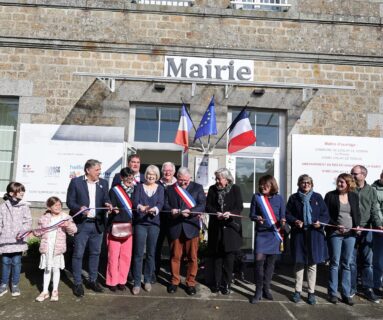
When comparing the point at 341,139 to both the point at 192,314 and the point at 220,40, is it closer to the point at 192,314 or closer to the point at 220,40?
the point at 220,40

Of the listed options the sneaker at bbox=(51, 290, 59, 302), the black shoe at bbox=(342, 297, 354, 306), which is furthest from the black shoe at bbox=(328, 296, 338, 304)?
the sneaker at bbox=(51, 290, 59, 302)

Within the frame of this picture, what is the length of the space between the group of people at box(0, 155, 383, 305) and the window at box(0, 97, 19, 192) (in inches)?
118

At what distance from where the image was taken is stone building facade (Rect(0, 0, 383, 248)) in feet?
25.7

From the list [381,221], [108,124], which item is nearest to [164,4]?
[108,124]

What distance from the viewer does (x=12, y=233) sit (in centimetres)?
516

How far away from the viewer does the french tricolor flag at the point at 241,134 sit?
709 centimetres

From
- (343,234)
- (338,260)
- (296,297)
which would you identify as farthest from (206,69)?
(296,297)

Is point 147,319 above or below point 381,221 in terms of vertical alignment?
below

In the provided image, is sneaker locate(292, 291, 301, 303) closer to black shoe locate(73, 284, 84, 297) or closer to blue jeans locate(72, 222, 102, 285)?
blue jeans locate(72, 222, 102, 285)

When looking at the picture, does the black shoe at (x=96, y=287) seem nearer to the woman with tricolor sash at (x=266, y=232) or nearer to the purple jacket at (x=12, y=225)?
the purple jacket at (x=12, y=225)

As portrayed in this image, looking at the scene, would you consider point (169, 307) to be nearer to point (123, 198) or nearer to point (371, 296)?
point (123, 198)

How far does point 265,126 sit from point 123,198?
13.1 feet

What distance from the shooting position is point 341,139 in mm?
7895

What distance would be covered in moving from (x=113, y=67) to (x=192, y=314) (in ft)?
17.2
